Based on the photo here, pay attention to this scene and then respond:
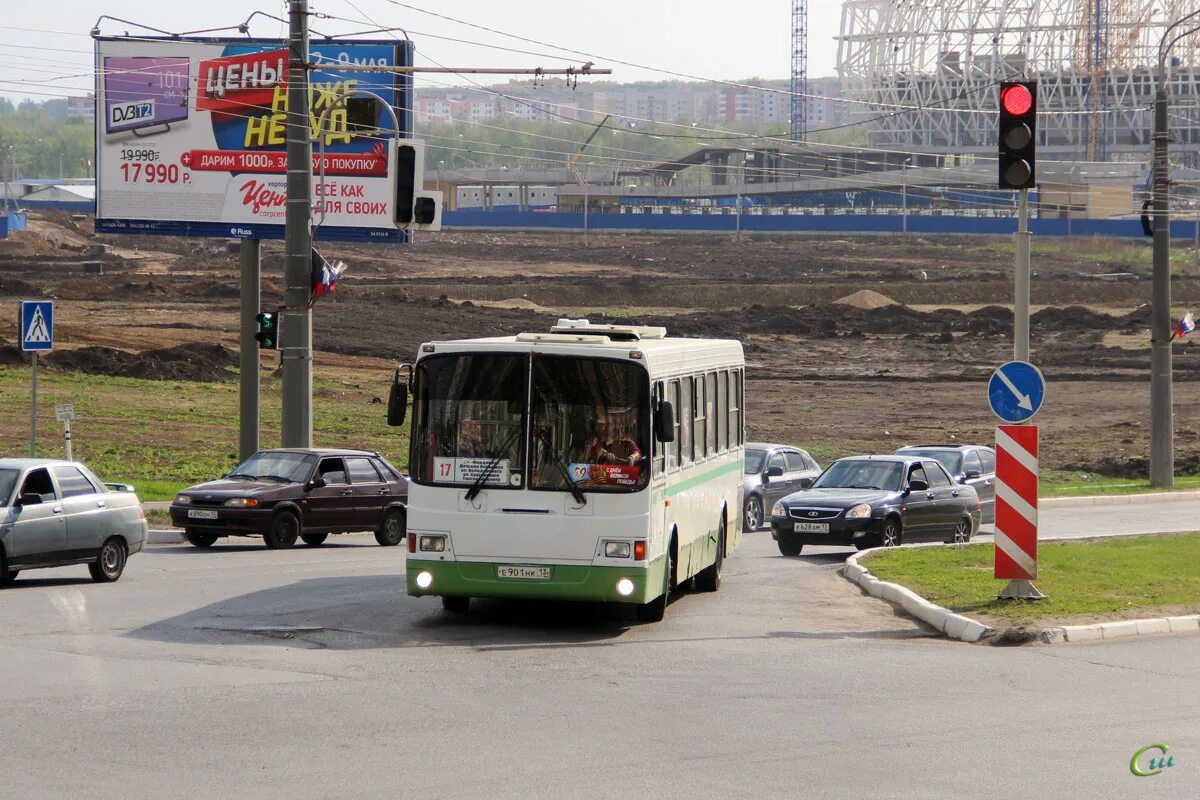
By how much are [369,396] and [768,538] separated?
20.1m

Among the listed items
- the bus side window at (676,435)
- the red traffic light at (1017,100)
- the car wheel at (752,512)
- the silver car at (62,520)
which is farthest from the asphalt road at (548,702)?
the car wheel at (752,512)

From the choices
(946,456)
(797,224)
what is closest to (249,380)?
(946,456)

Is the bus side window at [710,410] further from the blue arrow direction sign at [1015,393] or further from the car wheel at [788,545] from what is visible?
the car wheel at [788,545]

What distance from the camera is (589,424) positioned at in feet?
46.9

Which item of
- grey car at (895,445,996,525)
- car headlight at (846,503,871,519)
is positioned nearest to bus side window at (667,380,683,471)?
car headlight at (846,503,871,519)

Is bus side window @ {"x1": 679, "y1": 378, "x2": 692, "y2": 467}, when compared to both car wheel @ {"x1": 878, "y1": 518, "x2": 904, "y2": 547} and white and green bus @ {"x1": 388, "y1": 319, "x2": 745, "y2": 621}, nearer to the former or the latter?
white and green bus @ {"x1": 388, "y1": 319, "x2": 745, "y2": 621}

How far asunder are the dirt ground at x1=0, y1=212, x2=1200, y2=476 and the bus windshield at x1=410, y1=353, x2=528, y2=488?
25609 mm

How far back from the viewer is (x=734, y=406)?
759 inches

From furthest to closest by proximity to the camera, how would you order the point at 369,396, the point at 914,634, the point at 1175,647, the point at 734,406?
the point at 369,396
the point at 734,406
the point at 914,634
the point at 1175,647

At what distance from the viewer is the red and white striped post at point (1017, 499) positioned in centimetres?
1589

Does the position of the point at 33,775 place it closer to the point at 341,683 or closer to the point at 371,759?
the point at 371,759

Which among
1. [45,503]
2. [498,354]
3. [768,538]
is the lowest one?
[768,538]

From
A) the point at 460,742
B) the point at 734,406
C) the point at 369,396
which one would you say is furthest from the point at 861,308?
the point at 460,742

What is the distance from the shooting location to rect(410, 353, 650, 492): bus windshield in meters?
14.2
